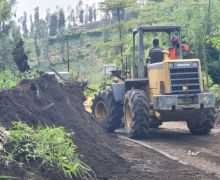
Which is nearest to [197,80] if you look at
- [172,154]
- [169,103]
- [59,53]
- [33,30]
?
[169,103]

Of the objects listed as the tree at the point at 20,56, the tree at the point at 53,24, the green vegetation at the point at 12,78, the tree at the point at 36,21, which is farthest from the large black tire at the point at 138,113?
the tree at the point at 36,21

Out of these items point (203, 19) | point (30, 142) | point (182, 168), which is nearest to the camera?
point (30, 142)

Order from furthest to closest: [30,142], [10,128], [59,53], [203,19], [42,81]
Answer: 1. [59,53]
2. [203,19]
3. [42,81]
4. [10,128]
5. [30,142]

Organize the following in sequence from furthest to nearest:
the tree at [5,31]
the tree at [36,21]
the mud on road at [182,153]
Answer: the tree at [36,21] → the tree at [5,31] → the mud on road at [182,153]

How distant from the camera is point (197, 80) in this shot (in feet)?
40.7

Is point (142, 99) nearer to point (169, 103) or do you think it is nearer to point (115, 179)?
point (169, 103)

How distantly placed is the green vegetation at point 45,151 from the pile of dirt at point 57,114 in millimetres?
273

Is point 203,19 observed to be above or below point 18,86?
above

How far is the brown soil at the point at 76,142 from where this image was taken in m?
7.84

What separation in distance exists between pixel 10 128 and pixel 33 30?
70.0m

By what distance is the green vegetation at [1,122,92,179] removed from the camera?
6898 millimetres

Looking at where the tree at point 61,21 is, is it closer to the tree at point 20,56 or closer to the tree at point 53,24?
the tree at point 53,24

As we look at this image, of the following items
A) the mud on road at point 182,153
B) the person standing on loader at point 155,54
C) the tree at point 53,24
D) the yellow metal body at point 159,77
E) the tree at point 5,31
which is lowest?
the mud on road at point 182,153

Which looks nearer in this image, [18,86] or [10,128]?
[10,128]
